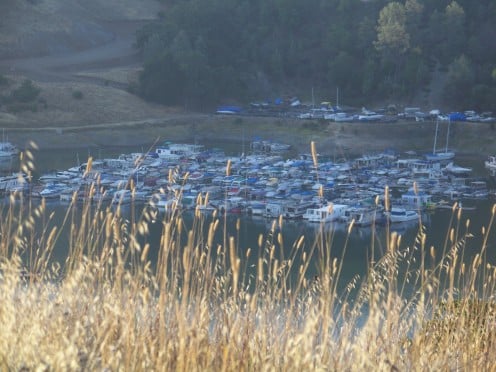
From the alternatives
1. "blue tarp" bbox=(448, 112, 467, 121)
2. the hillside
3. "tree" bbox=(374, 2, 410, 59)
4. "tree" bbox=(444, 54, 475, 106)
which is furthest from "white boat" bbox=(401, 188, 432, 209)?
"tree" bbox=(374, 2, 410, 59)

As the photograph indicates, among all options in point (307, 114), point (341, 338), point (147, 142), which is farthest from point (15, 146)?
point (341, 338)

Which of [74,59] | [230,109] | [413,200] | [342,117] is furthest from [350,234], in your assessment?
[74,59]

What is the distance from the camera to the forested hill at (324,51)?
3606cm

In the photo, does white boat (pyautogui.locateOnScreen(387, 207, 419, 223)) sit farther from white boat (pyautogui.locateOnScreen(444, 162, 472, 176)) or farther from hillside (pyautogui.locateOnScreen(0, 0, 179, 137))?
hillside (pyautogui.locateOnScreen(0, 0, 179, 137))

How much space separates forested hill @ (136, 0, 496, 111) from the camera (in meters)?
36.1

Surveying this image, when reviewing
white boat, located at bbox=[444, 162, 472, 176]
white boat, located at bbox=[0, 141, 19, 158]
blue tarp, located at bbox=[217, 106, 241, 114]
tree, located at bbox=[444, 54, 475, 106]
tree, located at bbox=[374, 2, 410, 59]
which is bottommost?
white boat, located at bbox=[0, 141, 19, 158]

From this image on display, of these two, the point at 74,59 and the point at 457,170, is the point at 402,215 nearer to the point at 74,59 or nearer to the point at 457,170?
the point at 457,170

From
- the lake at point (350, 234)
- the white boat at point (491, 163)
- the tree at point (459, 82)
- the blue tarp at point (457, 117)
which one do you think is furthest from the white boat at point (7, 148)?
the tree at point (459, 82)

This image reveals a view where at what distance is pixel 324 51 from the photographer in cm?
3916

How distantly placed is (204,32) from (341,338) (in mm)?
35938

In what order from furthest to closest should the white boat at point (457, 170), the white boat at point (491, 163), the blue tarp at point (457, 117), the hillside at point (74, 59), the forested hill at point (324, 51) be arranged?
the forested hill at point (324, 51)
the hillside at point (74, 59)
the blue tarp at point (457, 117)
the white boat at point (491, 163)
the white boat at point (457, 170)

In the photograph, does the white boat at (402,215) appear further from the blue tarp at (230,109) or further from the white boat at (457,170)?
the blue tarp at (230,109)

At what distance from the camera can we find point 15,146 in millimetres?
30250

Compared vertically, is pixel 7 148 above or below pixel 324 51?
below
